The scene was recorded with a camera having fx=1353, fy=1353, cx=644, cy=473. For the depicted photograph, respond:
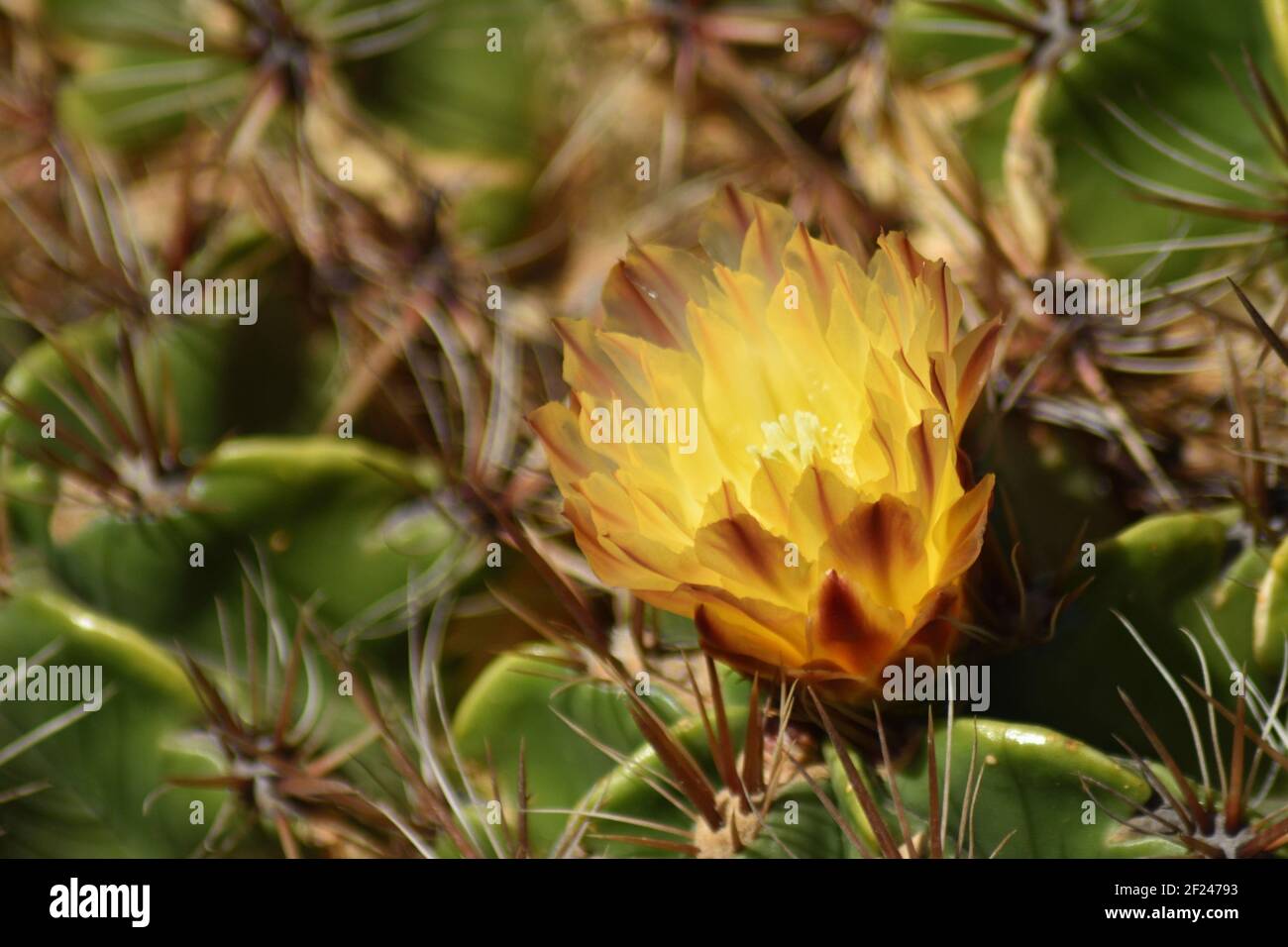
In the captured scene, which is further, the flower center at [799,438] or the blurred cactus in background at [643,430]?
the flower center at [799,438]

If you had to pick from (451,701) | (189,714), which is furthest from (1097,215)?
(189,714)

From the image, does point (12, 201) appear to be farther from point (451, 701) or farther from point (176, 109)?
point (451, 701)

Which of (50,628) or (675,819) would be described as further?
(50,628)

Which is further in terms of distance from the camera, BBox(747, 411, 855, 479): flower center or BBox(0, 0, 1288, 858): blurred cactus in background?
BBox(747, 411, 855, 479): flower center

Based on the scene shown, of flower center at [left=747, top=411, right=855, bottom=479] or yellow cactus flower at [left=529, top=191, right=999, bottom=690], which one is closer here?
yellow cactus flower at [left=529, top=191, right=999, bottom=690]

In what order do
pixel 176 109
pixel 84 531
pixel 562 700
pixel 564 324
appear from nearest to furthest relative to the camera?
pixel 564 324
pixel 562 700
pixel 84 531
pixel 176 109

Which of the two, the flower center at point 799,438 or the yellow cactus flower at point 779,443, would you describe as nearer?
the yellow cactus flower at point 779,443
